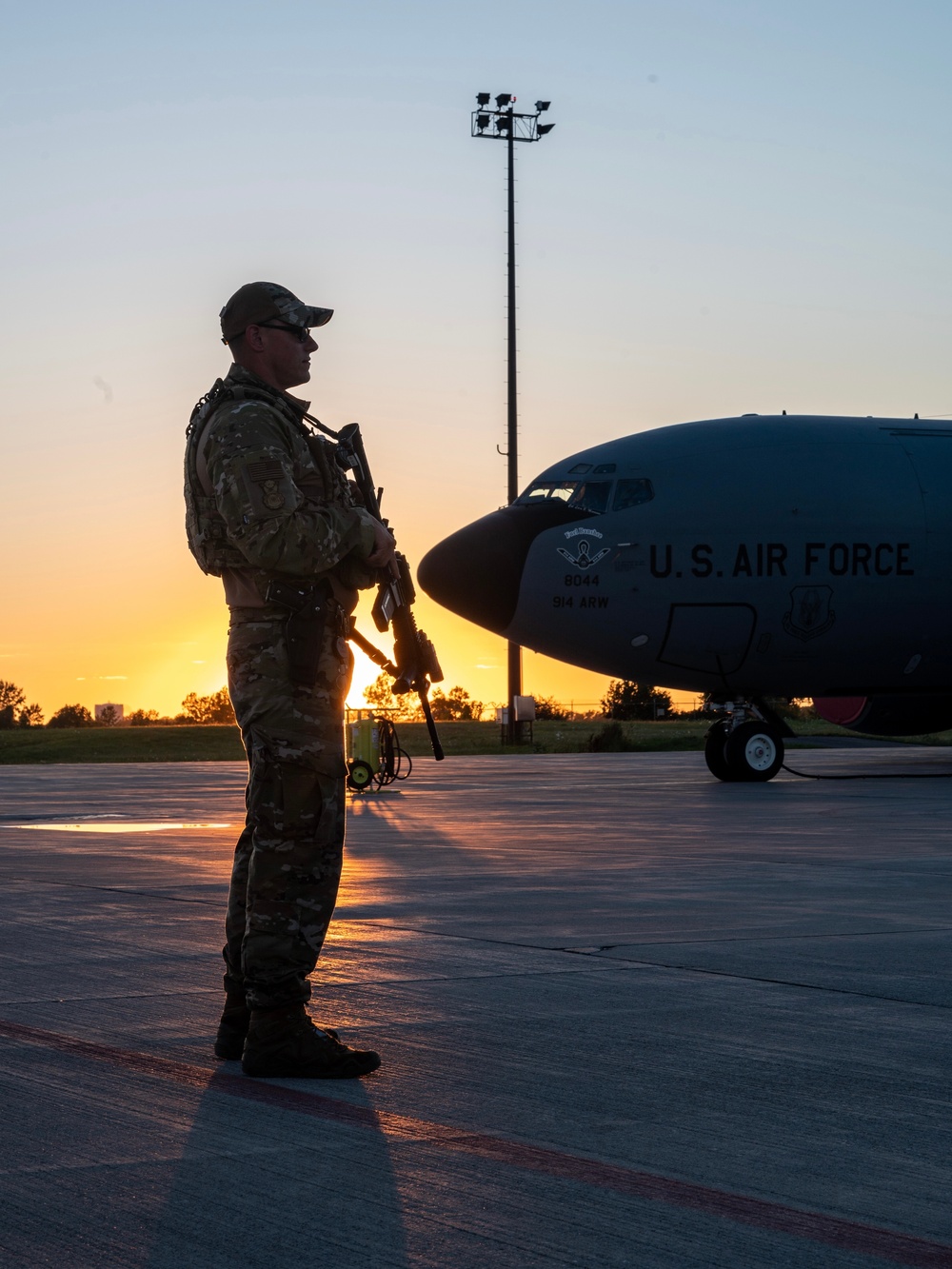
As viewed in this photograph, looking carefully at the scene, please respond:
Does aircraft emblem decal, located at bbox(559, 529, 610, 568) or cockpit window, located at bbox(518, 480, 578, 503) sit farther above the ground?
cockpit window, located at bbox(518, 480, 578, 503)

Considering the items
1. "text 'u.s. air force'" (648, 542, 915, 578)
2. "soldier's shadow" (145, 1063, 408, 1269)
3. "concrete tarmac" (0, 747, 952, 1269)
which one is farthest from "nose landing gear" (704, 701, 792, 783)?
"soldier's shadow" (145, 1063, 408, 1269)

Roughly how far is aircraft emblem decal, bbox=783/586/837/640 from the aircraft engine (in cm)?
251

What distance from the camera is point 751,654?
21469 millimetres

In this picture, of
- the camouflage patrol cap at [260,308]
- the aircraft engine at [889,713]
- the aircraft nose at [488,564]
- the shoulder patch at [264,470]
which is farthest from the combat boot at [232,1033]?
the aircraft engine at [889,713]

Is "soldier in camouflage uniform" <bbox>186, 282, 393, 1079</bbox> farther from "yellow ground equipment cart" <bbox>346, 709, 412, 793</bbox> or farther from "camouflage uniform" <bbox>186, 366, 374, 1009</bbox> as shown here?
"yellow ground equipment cart" <bbox>346, 709, 412, 793</bbox>

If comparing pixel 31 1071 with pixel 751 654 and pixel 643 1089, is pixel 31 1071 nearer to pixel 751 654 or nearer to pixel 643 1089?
pixel 643 1089

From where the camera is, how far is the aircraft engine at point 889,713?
80.2ft

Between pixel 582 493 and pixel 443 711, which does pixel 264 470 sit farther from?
pixel 443 711

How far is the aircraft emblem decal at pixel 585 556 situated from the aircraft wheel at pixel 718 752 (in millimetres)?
2891

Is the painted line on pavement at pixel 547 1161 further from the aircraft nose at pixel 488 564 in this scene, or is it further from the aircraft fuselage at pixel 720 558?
the aircraft fuselage at pixel 720 558

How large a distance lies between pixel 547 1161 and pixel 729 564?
17434mm

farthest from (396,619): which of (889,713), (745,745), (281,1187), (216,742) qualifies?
(216,742)

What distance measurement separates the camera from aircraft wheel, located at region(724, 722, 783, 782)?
2180cm

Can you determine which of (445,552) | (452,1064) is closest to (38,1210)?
(452,1064)
